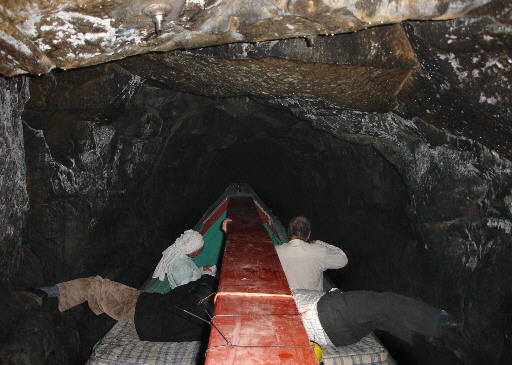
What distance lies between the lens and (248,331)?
1.48 meters

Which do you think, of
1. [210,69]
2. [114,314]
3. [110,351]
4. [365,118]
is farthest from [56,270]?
[365,118]

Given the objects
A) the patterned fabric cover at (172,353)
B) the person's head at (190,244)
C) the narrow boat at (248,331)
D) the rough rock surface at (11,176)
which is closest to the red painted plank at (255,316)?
the narrow boat at (248,331)

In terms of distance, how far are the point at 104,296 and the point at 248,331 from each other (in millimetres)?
2334

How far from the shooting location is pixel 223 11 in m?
2.16

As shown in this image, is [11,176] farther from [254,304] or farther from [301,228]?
[254,304]

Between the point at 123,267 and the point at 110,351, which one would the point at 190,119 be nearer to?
the point at 123,267

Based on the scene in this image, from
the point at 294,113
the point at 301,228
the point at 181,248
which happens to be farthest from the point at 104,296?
the point at 294,113

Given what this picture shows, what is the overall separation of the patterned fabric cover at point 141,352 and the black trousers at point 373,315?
0.95 metres

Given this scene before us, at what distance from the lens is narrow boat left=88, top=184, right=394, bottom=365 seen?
4.40 ft

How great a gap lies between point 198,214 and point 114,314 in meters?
7.50

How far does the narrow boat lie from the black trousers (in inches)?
9.1

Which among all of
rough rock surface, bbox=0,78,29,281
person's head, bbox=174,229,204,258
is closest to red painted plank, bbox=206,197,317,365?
person's head, bbox=174,229,204,258

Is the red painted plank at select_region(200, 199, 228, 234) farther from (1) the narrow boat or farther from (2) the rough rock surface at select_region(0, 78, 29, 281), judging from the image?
(2) the rough rock surface at select_region(0, 78, 29, 281)

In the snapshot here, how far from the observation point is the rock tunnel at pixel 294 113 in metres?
2.18
